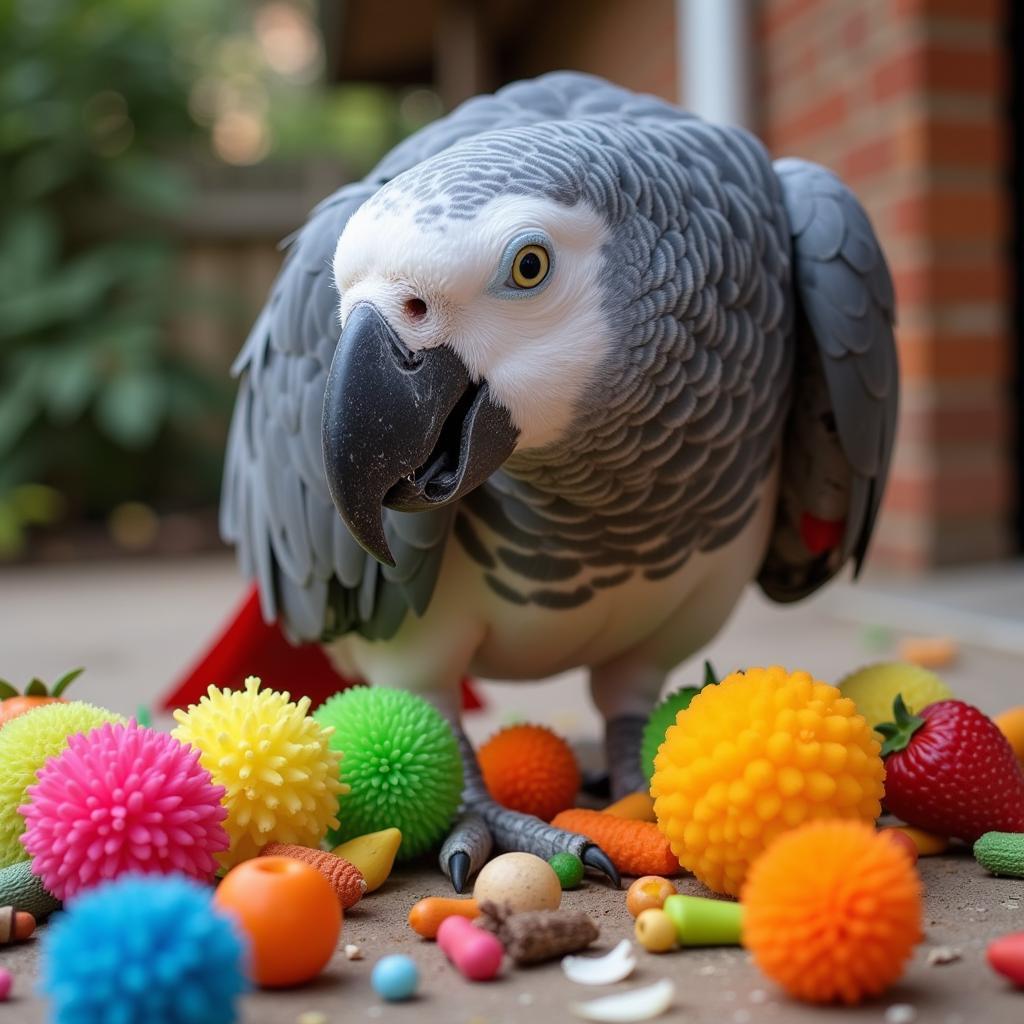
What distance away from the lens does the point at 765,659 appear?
2.29m

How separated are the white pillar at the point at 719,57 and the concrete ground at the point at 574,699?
4.09 ft

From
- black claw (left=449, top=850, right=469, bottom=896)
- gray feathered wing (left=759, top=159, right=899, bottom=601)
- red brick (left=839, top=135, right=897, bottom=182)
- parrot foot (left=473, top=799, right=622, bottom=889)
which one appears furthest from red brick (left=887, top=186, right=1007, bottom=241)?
black claw (left=449, top=850, right=469, bottom=896)

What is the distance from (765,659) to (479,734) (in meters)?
0.71

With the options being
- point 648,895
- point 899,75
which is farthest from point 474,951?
point 899,75

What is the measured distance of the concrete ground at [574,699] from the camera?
2.65ft

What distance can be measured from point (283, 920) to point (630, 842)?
1.24ft

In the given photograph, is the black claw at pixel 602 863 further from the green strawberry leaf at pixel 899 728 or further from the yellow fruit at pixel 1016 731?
the yellow fruit at pixel 1016 731

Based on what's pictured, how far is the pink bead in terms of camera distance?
85cm

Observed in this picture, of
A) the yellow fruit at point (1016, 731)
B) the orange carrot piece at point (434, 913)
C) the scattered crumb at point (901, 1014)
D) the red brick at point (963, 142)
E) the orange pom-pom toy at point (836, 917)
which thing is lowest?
the scattered crumb at point (901, 1014)

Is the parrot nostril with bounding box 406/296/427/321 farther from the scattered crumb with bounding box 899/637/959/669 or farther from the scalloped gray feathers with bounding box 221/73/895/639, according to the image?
the scattered crumb with bounding box 899/637/959/669

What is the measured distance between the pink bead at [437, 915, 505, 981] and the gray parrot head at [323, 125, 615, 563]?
32 cm

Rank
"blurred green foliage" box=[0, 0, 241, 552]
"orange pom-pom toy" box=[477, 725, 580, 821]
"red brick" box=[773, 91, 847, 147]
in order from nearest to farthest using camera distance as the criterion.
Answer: "orange pom-pom toy" box=[477, 725, 580, 821] < "red brick" box=[773, 91, 847, 147] < "blurred green foliage" box=[0, 0, 241, 552]

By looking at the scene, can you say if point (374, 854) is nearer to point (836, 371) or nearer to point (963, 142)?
point (836, 371)

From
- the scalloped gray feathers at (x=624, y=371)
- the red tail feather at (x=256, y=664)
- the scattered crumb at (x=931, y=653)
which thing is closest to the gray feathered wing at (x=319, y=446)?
the scalloped gray feathers at (x=624, y=371)
